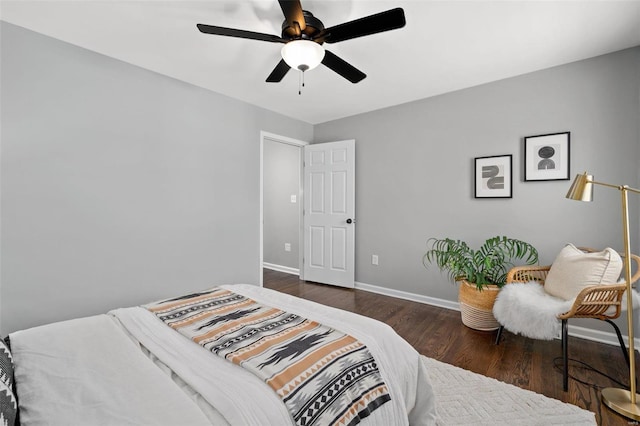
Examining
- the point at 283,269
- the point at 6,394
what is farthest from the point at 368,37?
the point at 283,269

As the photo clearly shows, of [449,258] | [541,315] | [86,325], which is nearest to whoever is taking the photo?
[86,325]

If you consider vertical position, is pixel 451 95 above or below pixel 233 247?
above

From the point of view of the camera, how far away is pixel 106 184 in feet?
8.37

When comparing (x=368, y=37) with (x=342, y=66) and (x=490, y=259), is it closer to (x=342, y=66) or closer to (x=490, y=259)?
(x=342, y=66)

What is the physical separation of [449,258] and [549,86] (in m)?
1.84

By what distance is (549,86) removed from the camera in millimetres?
2789

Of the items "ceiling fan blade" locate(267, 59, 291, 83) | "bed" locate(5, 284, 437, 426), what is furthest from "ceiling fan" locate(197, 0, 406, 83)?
"bed" locate(5, 284, 437, 426)

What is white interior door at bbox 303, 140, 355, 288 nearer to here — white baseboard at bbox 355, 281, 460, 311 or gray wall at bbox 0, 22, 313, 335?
white baseboard at bbox 355, 281, 460, 311

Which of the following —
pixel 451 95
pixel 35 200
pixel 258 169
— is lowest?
pixel 35 200

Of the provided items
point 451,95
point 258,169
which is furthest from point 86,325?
point 451,95

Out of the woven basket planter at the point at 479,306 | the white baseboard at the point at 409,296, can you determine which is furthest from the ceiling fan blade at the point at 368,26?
the white baseboard at the point at 409,296

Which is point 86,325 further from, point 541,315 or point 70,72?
point 541,315

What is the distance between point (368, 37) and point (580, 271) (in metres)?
2.30

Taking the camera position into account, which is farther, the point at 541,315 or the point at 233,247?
the point at 233,247
